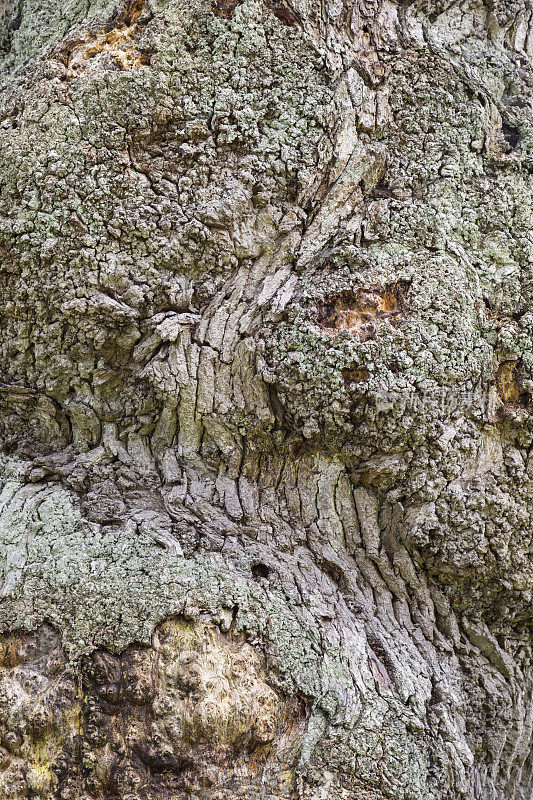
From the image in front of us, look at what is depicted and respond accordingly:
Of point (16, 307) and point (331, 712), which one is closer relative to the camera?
point (331, 712)

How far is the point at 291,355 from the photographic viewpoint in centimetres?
180

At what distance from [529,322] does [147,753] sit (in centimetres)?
161

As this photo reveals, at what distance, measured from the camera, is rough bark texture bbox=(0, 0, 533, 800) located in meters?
1.77

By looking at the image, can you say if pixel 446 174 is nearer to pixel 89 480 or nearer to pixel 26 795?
pixel 89 480

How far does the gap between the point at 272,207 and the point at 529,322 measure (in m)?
0.87

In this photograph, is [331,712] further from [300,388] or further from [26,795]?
[300,388]

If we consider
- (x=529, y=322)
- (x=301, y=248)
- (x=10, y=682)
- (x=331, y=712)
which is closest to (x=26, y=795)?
(x=10, y=682)

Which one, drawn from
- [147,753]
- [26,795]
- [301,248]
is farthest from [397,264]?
[26,795]

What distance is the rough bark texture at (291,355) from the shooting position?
1774 mm

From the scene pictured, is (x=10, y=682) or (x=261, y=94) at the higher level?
(x=261, y=94)

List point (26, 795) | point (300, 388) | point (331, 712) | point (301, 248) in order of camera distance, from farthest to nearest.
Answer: point (301, 248) < point (300, 388) < point (331, 712) < point (26, 795)

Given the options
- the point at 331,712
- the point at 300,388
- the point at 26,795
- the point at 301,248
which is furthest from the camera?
the point at 301,248

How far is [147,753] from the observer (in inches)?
59.8

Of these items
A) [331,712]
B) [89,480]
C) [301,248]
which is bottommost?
[331,712]
